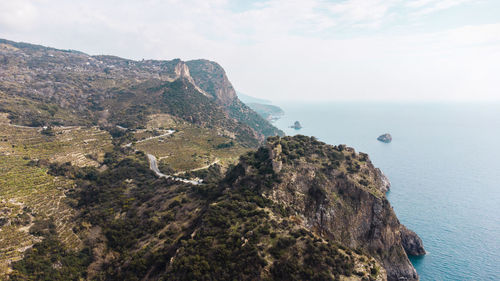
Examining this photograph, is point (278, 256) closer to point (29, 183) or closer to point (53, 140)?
point (29, 183)

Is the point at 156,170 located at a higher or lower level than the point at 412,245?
higher

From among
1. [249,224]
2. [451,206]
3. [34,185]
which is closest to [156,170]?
[34,185]

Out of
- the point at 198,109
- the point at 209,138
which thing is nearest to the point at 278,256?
the point at 209,138

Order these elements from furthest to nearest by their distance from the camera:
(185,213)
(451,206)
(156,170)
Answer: (451,206) < (156,170) < (185,213)

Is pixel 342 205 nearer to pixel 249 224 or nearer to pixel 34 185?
pixel 249 224

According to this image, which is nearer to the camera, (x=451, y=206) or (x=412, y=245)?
(x=412, y=245)

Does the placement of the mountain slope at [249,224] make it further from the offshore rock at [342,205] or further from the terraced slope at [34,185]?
the terraced slope at [34,185]

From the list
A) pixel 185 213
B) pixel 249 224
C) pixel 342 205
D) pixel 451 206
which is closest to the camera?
pixel 249 224

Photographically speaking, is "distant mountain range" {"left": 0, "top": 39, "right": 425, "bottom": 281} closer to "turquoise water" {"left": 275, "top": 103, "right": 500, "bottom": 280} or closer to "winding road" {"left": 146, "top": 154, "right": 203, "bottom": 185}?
"winding road" {"left": 146, "top": 154, "right": 203, "bottom": 185}
